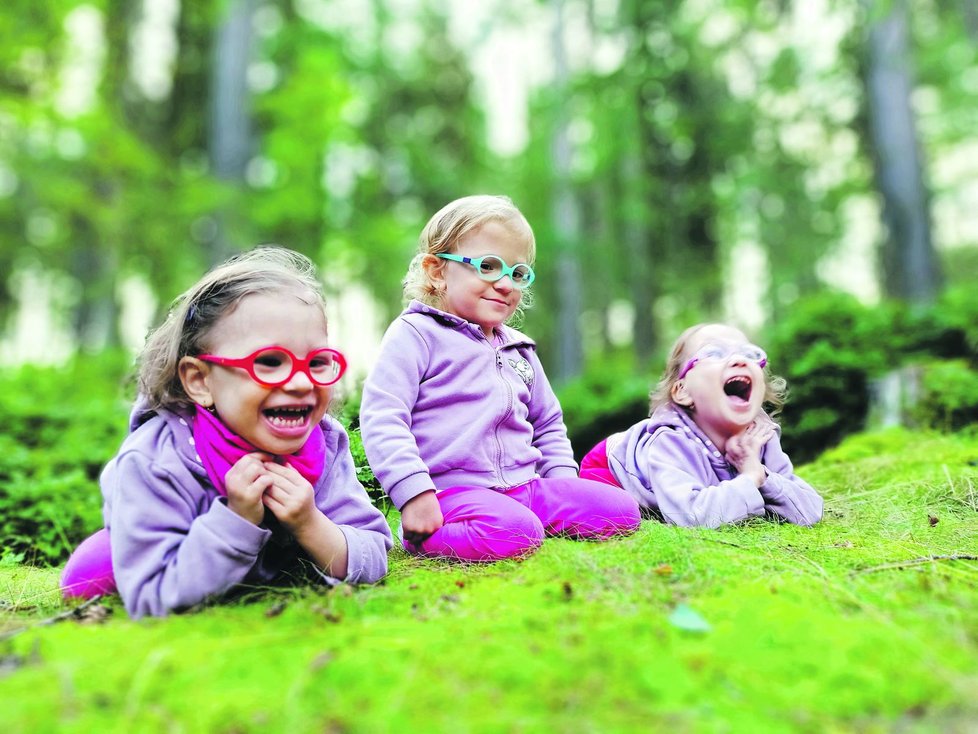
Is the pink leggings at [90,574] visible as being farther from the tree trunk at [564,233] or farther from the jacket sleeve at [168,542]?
the tree trunk at [564,233]

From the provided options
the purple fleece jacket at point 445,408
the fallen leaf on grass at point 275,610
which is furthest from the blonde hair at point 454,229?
the fallen leaf on grass at point 275,610

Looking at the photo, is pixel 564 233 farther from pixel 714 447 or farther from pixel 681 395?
pixel 714 447

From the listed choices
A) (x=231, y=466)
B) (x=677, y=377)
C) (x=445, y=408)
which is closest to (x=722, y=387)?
(x=677, y=377)

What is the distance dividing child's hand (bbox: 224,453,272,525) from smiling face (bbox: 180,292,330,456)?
0.15m

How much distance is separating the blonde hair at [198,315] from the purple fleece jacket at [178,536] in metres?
0.10

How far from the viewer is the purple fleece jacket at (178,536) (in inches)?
94.0

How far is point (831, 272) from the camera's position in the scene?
2708 cm

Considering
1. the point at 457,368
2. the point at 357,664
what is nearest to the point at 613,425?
the point at 457,368

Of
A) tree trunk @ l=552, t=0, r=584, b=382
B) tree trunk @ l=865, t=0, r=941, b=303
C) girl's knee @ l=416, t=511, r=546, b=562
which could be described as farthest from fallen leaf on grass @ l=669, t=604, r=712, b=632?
tree trunk @ l=552, t=0, r=584, b=382

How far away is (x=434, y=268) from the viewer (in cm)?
373

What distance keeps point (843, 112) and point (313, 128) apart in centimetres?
1087

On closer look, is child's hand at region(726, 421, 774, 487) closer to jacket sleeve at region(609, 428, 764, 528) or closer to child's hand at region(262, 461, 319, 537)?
jacket sleeve at region(609, 428, 764, 528)

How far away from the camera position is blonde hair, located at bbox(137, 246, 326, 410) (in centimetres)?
278

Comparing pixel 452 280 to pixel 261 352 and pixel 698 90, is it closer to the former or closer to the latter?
pixel 261 352
